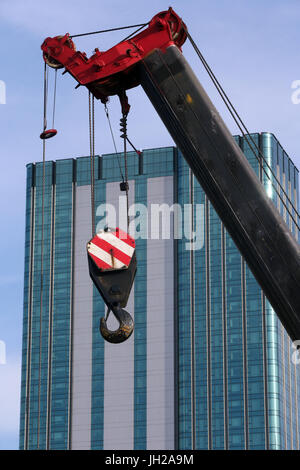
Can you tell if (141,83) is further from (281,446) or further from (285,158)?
(285,158)

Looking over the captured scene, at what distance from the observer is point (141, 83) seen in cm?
2311

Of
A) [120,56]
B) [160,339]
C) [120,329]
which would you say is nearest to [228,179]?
[120,56]

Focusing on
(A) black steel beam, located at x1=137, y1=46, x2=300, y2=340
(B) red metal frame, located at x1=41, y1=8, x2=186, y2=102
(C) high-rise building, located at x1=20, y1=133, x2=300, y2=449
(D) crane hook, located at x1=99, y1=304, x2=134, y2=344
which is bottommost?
(D) crane hook, located at x1=99, y1=304, x2=134, y2=344

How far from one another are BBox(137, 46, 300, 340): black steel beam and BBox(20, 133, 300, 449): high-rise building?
417 feet

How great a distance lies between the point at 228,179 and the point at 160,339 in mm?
135061

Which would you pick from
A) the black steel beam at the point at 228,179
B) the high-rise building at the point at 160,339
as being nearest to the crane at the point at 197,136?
the black steel beam at the point at 228,179

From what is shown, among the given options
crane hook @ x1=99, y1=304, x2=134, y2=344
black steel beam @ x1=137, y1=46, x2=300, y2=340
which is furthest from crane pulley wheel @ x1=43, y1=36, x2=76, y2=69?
crane hook @ x1=99, y1=304, x2=134, y2=344

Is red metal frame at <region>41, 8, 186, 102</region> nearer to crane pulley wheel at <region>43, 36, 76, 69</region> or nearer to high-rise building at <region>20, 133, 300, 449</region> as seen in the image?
crane pulley wheel at <region>43, 36, 76, 69</region>

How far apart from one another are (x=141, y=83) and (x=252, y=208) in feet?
12.1

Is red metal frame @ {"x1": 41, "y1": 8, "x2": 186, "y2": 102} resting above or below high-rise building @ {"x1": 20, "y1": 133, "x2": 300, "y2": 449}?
below

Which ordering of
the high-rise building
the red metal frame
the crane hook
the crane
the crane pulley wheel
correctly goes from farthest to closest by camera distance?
the high-rise building → the crane pulley wheel → the red metal frame → the crane → the crane hook

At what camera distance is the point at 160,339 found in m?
156

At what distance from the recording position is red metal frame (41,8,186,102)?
22.6m

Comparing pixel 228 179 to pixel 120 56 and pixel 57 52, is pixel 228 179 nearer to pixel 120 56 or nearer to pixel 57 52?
pixel 120 56
